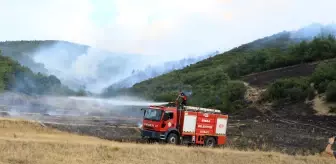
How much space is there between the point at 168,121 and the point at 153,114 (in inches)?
41.8

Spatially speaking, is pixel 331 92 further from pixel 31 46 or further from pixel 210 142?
pixel 31 46

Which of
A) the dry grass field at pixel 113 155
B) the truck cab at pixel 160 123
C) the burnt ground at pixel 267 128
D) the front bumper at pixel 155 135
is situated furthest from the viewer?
the burnt ground at pixel 267 128

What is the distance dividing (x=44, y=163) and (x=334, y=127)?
1124 inches

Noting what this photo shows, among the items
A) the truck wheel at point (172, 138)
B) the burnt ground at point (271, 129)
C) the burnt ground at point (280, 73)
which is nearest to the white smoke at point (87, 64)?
the burnt ground at point (280, 73)

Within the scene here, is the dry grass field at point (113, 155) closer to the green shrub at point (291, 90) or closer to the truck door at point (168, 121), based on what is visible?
the truck door at point (168, 121)

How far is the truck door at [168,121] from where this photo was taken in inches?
1056

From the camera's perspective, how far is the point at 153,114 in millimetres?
27250

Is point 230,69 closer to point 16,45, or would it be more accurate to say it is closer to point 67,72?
point 67,72

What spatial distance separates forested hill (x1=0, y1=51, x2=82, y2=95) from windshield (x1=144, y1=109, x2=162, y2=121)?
25322 millimetres

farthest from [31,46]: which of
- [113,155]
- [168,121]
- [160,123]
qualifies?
[113,155]

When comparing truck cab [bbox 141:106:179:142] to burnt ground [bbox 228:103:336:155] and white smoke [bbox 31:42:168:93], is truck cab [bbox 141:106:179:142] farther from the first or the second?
white smoke [bbox 31:42:168:93]

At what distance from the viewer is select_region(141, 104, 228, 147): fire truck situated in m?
26.8

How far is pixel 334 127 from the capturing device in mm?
37500

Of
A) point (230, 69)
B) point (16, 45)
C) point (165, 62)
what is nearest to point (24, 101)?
point (230, 69)
